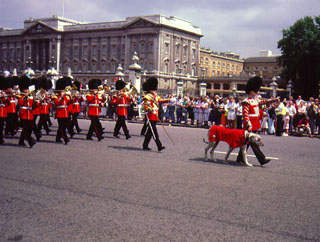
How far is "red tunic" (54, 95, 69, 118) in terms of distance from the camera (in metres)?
13.0

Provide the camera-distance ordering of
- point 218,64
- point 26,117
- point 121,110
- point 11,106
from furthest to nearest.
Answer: point 218,64, point 121,110, point 11,106, point 26,117

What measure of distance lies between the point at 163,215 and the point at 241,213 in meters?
1.06

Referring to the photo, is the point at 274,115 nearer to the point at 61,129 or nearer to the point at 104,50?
the point at 61,129

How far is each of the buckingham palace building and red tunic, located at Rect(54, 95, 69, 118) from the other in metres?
63.0

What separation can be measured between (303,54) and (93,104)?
4575cm

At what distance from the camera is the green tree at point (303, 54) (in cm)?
5375

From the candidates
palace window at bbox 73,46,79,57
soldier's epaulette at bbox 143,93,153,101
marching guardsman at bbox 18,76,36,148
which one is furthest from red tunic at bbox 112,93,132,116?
palace window at bbox 73,46,79,57

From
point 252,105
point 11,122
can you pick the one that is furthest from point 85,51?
point 252,105

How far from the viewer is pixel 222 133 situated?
9336 mm

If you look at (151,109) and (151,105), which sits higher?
(151,105)

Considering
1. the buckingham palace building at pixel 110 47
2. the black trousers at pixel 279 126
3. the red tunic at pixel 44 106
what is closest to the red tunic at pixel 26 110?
the red tunic at pixel 44 106

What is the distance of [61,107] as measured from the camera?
13047 mm

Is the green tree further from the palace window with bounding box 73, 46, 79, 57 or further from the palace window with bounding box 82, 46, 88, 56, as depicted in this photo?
the palace window with bounding box 73, 46, 79, 57

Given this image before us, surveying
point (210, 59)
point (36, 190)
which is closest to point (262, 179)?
point (36, 190)
